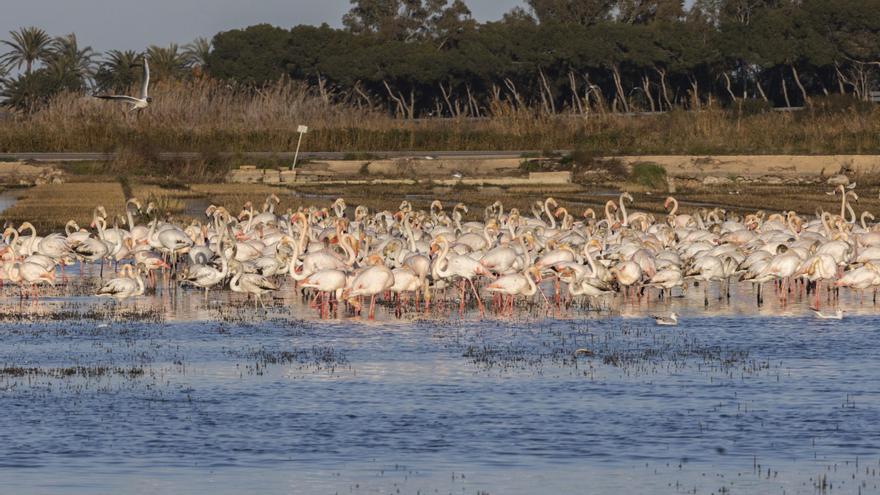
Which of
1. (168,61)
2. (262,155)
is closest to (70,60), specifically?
(168,61)

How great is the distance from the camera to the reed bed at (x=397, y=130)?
50.9 m

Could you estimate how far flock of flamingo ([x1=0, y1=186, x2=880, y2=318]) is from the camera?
60.5 ft

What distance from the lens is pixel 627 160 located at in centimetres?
4384

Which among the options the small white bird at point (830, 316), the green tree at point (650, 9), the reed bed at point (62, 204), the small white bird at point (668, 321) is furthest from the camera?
the green tree at point (650, 9)

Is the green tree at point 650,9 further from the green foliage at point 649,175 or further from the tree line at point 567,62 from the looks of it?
the green foliage at point 649,175

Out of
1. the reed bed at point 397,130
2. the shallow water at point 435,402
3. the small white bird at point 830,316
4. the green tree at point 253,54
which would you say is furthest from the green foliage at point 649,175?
the green tree at point 253,54

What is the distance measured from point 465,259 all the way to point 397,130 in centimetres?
3659

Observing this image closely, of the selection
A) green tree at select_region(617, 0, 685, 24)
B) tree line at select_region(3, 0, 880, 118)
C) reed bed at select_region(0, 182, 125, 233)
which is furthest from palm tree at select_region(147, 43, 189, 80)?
reed bed at select_region(0, 182, 125, 233)

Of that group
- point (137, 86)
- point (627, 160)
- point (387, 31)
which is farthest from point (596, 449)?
point (387, 31)

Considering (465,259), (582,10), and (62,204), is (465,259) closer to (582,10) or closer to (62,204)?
(62,204)

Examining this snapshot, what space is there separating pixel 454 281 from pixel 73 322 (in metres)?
6.05

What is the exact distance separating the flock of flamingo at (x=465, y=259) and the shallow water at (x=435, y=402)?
55cm

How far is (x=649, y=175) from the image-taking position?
41.8 meters

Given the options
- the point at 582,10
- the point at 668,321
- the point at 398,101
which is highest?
the point at 582,10
